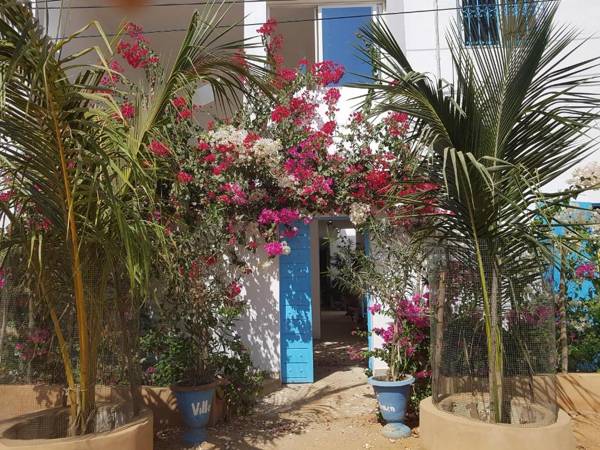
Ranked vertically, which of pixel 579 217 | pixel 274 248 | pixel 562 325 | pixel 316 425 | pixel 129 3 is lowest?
pixel 316 425

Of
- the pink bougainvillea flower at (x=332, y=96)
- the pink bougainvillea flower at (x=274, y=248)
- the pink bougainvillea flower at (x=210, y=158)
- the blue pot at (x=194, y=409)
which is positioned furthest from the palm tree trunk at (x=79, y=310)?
the pink bougainvillea flower at (x=332, y=96)

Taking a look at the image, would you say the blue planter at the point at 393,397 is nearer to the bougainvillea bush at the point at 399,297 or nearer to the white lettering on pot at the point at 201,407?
the bougainvillea bush at the point at 399,297

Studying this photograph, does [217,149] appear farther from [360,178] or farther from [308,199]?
[360,178]

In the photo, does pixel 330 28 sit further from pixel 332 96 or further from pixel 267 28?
pixel 332 96

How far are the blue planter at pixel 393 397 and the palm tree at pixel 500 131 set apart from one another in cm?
120

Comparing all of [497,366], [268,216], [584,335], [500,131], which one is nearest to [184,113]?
[268,216]

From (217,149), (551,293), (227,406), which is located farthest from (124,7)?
(551,293)

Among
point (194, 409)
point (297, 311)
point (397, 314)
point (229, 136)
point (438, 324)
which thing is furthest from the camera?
point (297, 311)

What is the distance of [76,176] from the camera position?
3.17 metres

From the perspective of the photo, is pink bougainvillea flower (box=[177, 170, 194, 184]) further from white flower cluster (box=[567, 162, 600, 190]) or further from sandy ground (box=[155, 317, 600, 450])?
white flower cluster (box=[567, 162, 600, 190])

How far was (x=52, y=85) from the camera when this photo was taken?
114 inches

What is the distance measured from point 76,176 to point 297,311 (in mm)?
3907

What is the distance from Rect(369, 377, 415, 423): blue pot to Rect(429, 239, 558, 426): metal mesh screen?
822 millimetres

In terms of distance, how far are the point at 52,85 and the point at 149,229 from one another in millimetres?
1155
